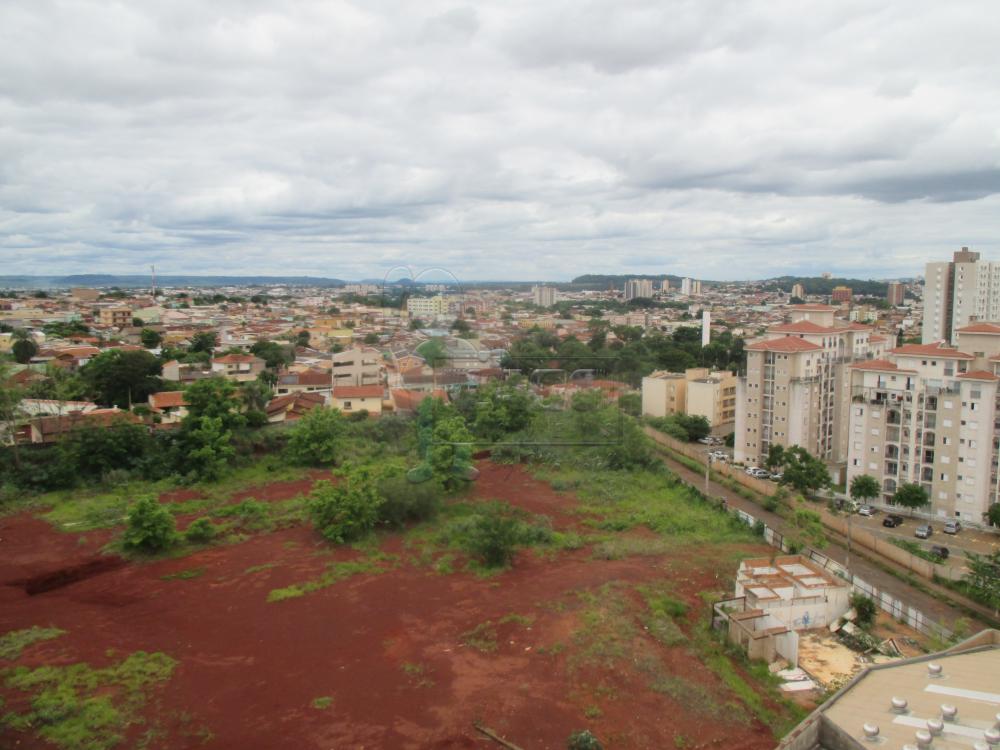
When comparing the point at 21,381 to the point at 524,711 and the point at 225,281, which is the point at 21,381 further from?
the point at 225,281

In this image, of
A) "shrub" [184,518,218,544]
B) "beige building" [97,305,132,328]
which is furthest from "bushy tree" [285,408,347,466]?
"beige building" [97,305,132,328]

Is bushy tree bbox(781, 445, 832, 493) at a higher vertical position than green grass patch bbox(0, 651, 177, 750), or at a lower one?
lower

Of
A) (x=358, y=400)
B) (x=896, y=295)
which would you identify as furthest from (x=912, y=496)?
(x=896, y=295)

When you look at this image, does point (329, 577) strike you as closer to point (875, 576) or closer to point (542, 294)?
point (875, 576)

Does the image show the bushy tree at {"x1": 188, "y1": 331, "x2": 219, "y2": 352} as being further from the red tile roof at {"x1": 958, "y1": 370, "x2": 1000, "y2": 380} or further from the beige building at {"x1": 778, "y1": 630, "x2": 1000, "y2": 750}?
the beige building at {"x1": 778, "y1": 630, "x2": 1000, "y2": 750}

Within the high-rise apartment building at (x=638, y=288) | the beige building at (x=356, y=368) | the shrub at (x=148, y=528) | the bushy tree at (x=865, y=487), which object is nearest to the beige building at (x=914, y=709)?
the shrub at (x=148, y=528)

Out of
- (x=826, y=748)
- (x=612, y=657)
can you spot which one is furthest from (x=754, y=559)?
(x=826, y=748)

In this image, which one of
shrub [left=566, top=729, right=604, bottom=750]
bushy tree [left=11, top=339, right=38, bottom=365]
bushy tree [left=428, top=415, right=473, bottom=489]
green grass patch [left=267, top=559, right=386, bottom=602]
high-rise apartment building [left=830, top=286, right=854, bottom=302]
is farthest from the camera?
high-rise apartment building [left=830, top=286, right=854, bottom=302]
